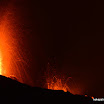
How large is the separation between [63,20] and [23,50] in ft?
10.2

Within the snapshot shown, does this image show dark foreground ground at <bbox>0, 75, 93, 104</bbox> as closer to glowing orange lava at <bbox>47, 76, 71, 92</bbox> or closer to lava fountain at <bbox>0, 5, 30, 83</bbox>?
glowing orange lava at <bbox>47, 76, 71, 92</bbox>

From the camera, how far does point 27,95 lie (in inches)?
219

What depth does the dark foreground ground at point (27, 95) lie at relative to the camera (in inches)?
209

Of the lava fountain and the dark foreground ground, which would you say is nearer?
the dark foreground ground

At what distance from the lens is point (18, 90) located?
18.4ft

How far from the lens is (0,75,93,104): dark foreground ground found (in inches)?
209

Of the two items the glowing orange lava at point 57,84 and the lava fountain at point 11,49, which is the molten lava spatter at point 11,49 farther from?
the glowing orange lava at point 57,84

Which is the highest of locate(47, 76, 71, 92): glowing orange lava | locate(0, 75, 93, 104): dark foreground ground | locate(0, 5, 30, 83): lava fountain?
locate(0, 5, 30, 83): lava fountain

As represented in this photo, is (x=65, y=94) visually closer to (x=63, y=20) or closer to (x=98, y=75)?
(x=98, y=75)

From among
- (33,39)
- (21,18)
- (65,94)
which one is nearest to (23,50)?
(33,39)

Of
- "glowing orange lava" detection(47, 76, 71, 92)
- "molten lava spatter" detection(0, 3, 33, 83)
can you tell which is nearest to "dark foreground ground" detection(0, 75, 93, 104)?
"glowing orange lava" detection(47, 76, 71, 92)

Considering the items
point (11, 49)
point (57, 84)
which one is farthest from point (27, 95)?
point (11, 49)

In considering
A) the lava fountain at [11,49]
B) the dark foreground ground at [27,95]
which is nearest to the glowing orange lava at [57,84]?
the lava fountain at [11,49]

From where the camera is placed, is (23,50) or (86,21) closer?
(86,21)
